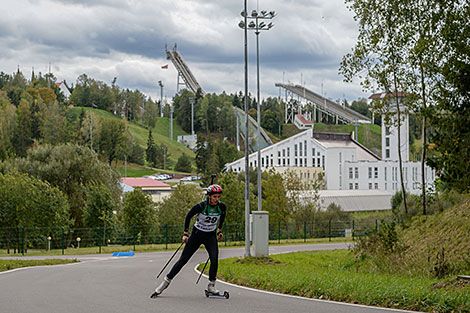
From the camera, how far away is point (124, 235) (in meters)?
46.6

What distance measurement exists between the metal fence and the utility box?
60.1 ft

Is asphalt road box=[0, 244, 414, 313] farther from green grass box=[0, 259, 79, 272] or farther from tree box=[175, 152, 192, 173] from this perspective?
tree box=[175, 152, 192, 173]

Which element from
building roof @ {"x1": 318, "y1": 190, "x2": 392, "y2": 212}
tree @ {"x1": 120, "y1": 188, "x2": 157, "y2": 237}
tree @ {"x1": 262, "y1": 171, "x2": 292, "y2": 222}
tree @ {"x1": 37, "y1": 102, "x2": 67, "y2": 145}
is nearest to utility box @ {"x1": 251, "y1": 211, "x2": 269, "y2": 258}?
tree @ {"x1": 120, "y1": 188, "x2": 157, "y2": 237}

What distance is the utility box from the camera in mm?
20109

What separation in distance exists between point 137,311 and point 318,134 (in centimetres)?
10119

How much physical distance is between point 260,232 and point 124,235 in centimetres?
2805

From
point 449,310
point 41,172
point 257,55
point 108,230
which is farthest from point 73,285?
point 41,172

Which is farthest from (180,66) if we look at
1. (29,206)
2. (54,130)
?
(29,206)

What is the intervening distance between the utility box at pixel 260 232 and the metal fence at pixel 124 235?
18.3 m

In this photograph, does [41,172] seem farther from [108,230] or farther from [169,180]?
[169,180]

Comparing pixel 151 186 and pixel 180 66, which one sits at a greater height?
pixel 180 66

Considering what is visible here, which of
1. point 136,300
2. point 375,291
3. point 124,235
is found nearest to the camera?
point 375,291

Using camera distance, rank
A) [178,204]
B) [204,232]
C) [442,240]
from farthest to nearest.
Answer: [178,204] → [442,240] → [204,232]

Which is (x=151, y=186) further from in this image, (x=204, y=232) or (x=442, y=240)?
(x=204, y=232)
